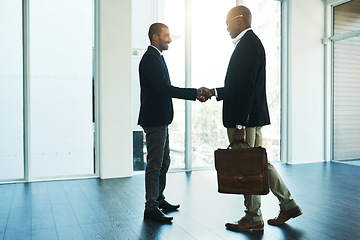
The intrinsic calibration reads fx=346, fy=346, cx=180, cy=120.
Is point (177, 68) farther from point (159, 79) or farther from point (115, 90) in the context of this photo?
point (159, 79)

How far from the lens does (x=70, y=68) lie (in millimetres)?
4672

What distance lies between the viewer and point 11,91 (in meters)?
4.41

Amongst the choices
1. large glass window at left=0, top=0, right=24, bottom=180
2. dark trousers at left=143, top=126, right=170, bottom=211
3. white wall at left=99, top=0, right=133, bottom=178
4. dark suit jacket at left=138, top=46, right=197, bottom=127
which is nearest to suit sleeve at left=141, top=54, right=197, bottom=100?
dark suit jacket at left=138, top=46, right=197, bottom=127

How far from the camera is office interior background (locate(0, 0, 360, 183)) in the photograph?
4453 mm

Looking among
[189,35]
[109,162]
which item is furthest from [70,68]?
[189,35]

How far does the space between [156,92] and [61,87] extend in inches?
92.8

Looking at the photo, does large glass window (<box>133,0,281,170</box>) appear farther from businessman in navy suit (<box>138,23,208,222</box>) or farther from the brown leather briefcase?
the brown leather briefcase

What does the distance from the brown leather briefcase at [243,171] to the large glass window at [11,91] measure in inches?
122

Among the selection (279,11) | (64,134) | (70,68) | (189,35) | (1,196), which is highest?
(279,11)

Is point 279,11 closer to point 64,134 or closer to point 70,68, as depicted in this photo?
point 70,68

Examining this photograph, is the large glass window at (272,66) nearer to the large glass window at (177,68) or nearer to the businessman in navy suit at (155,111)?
the large glass window at (177,68)

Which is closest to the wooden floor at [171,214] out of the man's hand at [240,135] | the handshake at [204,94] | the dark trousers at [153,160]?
the dark trousers at [153,160]

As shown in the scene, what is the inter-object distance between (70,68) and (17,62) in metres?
0.65

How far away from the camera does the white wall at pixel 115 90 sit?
15.2 feet
